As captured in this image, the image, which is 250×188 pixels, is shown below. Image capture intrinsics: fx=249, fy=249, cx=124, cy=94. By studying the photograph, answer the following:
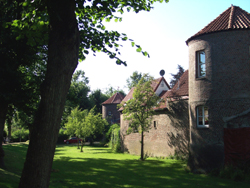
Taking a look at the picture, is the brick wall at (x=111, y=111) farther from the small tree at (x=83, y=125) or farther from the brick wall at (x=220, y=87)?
the brick wall at (x=220, y=87)

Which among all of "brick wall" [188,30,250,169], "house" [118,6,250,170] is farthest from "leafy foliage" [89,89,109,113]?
"brick wall" [188,30,250,169]

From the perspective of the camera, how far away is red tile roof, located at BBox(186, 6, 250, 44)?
15.9m

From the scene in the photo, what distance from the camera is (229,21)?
1647 cm

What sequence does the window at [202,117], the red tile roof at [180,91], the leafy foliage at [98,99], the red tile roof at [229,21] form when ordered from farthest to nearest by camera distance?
the leafy foliage at [98,99]
the red tile roof at [180,91]
the window at [202,117]
the red tile roof at [229,21]

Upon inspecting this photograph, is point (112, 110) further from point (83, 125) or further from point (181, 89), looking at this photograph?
point (181, 89)

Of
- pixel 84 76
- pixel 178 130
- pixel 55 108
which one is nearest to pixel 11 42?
pixel 55 108

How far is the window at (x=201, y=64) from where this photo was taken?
17.0 meters

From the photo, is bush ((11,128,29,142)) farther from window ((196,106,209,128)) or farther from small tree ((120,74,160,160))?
window ((196,106,209,128))

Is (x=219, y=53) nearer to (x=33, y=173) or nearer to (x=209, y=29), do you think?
(x=209, y=29)

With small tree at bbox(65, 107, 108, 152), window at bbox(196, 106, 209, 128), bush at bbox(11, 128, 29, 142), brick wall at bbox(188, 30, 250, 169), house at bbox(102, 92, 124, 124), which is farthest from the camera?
house at bbox(102, 92, 124, 124)

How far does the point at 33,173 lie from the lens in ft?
16.6

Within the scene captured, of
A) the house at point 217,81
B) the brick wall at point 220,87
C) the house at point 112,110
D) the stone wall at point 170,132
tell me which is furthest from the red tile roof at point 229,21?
the house at point 112,110

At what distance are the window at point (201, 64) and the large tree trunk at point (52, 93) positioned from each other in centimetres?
1285

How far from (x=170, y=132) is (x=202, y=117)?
7203mm
